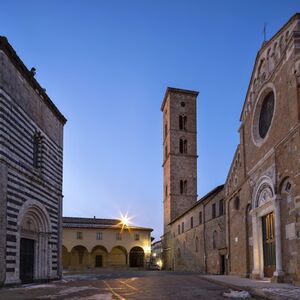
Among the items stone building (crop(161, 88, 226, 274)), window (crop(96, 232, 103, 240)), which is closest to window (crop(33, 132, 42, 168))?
stone building (crop(161, 88, 226, 274))

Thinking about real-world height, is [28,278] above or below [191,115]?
below

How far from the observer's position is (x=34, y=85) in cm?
2152

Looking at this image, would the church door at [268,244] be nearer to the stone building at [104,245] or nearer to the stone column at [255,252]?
the stone column at [255,252]

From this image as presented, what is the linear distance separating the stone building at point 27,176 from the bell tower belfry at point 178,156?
116ft

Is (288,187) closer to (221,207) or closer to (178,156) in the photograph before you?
(221,207)

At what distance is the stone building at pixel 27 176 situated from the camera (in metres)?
17.5

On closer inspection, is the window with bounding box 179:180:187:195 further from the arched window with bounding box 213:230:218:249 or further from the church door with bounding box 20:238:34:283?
the church door with bounding box 20:238:34:283

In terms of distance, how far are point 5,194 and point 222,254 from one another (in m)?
21.4

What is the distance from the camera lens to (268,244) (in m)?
21.0

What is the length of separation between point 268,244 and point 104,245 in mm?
44510

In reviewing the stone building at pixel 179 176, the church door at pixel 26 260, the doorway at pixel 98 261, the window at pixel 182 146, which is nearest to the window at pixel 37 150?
the church door at pixel 26 260

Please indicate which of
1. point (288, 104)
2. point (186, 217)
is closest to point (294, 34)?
Result: point (288, 104)

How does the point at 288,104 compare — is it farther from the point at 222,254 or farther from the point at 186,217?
the point at 186,217

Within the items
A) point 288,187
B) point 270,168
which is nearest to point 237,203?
point 270,168
